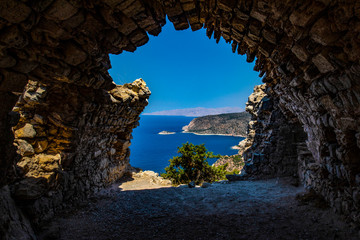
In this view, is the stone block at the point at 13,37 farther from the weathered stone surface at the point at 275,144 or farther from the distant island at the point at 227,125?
the distant island at the point at 227,125

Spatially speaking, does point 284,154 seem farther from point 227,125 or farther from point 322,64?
point 227,125

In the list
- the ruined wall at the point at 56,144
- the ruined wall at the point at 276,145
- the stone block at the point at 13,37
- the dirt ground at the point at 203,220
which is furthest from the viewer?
the ruined wall at the point at 276,145

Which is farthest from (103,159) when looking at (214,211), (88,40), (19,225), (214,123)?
(214,123)

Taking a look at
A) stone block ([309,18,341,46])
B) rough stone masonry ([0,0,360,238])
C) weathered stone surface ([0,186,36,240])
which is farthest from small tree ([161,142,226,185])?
stone block ([309,18,341,46])

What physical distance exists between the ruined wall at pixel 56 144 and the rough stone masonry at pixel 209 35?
0.29ft

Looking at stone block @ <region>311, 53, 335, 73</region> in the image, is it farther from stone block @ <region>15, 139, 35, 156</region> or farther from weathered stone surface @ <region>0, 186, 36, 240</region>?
stone block @ <region>15, 139, 35, 156</region>

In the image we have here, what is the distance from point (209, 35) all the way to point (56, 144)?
862cm

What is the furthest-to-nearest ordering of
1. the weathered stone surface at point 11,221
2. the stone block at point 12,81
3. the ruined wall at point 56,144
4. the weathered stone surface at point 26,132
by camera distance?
the weathered stone surface at point 26,132 → the ruined wall at point 56,144 → the weathered stone surface at point 11,221 → the stone block at point 12,81

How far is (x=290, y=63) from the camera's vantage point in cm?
544

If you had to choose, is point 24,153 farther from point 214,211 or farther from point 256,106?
point 256,106

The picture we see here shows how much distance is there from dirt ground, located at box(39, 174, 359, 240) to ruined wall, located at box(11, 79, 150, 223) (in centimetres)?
107

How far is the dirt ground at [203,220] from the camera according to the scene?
525 centimetres

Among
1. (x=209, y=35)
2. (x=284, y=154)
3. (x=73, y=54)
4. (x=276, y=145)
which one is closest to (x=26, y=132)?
(x=73, y=54)

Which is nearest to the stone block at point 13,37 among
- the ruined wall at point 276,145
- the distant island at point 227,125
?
the ruined wall at point 276,145
